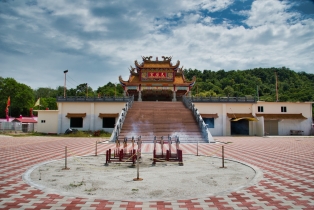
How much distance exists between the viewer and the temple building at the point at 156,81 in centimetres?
3959

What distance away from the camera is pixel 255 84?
82.9 meters

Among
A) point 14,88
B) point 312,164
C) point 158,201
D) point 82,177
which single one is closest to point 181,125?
point 312,164

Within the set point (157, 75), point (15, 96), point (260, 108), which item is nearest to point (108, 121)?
point (157, 75)

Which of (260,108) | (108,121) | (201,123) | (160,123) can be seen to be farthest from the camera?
(260,108)

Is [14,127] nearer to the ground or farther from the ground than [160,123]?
nearer to the ground

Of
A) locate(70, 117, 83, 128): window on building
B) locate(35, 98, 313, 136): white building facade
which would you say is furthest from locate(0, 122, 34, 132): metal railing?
locate(70, 117, 83, 128): window on building

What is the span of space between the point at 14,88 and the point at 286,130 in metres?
56.6

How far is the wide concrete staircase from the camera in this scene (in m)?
23.1

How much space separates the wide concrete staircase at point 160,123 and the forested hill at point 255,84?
1414 inches

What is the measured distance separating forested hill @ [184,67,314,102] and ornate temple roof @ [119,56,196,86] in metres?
24.1

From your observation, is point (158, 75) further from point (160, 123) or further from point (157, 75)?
point (160, 123)

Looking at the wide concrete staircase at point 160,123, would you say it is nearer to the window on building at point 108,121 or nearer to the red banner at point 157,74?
the window on building at point 108,121

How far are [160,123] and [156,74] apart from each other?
53.5 feet

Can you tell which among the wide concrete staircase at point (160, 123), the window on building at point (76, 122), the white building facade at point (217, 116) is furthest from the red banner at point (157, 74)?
the window on building at point (76, 122)
